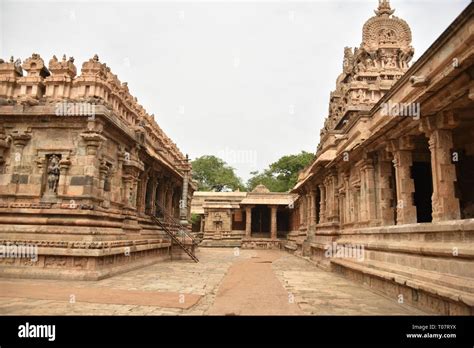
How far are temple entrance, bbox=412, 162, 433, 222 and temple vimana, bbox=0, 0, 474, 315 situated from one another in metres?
0.04

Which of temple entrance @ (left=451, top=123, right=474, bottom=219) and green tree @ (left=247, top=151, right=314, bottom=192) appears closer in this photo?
temple entrance @ (left=451, top=123, right=474, bottom=219)

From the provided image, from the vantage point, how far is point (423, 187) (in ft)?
40.5

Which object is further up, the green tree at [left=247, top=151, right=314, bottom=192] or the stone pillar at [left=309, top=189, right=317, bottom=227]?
the green tree at [left=247, top=151, right=314, bottom=192]

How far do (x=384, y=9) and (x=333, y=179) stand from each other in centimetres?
1673

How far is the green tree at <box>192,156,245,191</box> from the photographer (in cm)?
6769

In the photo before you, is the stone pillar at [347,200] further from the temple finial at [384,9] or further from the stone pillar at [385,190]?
the temple finial at [384,9]

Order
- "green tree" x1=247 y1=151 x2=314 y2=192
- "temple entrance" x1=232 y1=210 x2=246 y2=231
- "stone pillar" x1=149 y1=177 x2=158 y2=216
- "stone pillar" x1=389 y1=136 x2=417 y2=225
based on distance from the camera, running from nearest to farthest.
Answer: "stone pillar" x1=389 y1=136 x2=417 y2=225
"stone pillar" x1=149 y1=177 x2=158 y2=216
"temple entrance" x1=232 y1=210 x2=246 y2=231
"green tree" x1=247 y1=151 x2=314 y2=192

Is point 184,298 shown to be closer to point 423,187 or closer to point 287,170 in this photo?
point 423,187

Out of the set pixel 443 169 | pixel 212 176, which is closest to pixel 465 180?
pixel 443 169

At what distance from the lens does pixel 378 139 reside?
32.9ft

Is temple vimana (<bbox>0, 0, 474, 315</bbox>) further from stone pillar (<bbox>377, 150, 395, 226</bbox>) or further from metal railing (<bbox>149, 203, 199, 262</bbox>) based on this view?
metal railing (<bbox>149, 203, 199, 262</bbox>)

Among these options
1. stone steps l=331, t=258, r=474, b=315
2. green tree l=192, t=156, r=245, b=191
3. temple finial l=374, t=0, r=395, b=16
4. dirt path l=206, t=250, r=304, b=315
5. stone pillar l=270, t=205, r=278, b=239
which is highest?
temple finial l=374, t=0, r=395, b=16

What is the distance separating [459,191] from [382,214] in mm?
2512

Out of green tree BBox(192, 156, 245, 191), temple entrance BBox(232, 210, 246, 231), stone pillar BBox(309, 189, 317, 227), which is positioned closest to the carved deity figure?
stone pillar BBox(309, 189, 317, 227)
